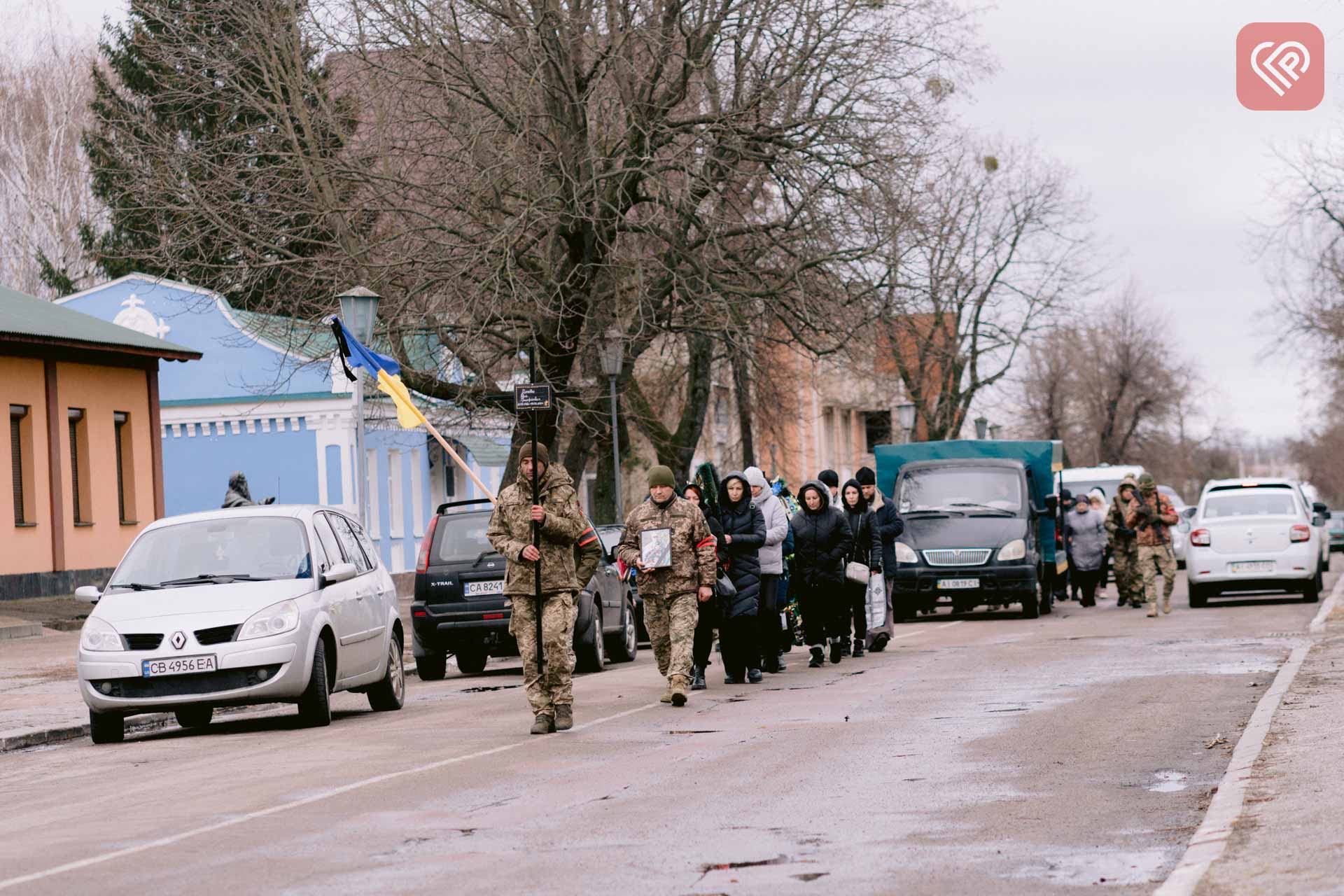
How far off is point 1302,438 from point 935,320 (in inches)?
3585

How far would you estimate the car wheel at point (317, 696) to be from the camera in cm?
1444

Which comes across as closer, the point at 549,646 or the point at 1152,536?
the point at 549,646

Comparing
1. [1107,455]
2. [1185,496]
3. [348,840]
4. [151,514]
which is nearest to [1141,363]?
[1107,455]

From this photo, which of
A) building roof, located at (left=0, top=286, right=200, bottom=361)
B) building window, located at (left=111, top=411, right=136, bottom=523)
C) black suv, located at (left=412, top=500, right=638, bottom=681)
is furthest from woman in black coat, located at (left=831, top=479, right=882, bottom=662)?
building window, located at (left=111, top=411, right=136, bottom=523)

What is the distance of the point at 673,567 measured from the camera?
15.1m

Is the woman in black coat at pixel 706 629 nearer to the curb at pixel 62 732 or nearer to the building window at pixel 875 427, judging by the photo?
the curb at pixel 62 732

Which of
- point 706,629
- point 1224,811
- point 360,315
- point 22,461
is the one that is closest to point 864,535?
point 706,629

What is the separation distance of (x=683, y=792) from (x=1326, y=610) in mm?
18499

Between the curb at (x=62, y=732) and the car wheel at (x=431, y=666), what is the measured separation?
356 centimetres

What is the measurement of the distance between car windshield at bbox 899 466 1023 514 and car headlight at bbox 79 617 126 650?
15.8 m

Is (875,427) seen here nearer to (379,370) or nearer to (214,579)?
(379,370)

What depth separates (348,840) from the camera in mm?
8242

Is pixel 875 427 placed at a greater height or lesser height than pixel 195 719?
greater

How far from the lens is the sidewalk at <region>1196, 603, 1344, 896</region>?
636 centimetres
